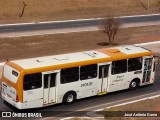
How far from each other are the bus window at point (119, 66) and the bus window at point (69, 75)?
2891 millimetres

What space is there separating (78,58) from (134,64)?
4.57 metres

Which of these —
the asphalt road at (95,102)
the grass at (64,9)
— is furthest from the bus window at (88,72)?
the grass at (64,9)

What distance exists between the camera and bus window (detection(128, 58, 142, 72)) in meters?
24.9

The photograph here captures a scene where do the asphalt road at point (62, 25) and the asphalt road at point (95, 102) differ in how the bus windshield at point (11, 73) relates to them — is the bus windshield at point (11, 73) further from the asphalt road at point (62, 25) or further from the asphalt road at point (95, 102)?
the asphalt road at point (62, 25)

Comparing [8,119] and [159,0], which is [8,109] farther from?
[159,0]

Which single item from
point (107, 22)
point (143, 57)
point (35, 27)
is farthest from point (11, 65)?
point (35, 27)

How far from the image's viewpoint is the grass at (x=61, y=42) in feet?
119

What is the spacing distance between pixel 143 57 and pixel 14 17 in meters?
39.7

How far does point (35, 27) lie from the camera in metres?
52.9

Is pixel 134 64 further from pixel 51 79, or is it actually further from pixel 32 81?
pixel 32 81

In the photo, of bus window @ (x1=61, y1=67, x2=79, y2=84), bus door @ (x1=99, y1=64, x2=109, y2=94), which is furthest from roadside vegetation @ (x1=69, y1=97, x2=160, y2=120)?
bus window @ (x1=61, y1=67, x2=79, y2=84)

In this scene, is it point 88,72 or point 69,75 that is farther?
point 88,72

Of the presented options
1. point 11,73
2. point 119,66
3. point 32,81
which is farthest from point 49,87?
point 119,66

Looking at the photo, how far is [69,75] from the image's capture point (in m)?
22.1
